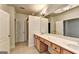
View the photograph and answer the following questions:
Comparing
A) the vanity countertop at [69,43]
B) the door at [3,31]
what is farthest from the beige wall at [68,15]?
the door at [3,31]

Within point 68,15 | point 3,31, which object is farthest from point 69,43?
point 3,31

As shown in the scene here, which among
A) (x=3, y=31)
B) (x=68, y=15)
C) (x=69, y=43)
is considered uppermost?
(x=68, y=15)

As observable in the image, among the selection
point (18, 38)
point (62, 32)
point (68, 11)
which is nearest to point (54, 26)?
point (62, 32)

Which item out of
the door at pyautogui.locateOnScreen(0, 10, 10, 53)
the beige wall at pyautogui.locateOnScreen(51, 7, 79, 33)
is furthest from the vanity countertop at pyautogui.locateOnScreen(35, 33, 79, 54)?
the door at pyautogui.locateOnScreen(0, 10, 10, 53)

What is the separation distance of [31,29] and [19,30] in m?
0.95

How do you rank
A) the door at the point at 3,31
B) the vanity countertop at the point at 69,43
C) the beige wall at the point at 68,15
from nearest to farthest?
the vanity countertop at the point at 69,43 → the beige wall at the point at 68,15 → the door at the point at 3,31

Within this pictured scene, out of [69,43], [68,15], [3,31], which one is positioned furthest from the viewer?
[3,31]

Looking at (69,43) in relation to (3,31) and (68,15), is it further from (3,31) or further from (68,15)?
(3,31)

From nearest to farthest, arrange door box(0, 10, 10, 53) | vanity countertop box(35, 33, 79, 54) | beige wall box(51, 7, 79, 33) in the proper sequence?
vanity countertop box(35, 33, 79, 54)
beige wall box(51, 7, 79, 33)
door box(0, 10, 10, 53)

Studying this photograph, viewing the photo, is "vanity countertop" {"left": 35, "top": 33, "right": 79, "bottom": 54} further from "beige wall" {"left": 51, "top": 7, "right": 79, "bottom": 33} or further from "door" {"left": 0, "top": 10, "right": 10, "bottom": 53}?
"door" {"left": 0, "top": 10, "right": 10, "bottom": 53}

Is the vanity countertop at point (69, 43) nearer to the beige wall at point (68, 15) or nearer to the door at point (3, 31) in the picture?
the beige wall at point (68, 15)

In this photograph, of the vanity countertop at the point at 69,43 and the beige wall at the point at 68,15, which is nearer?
the vanity countertop at the point at 69,43

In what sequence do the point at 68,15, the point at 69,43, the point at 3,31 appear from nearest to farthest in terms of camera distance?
the point at 69,43 < the point at 68,15 < the point at 3,31
